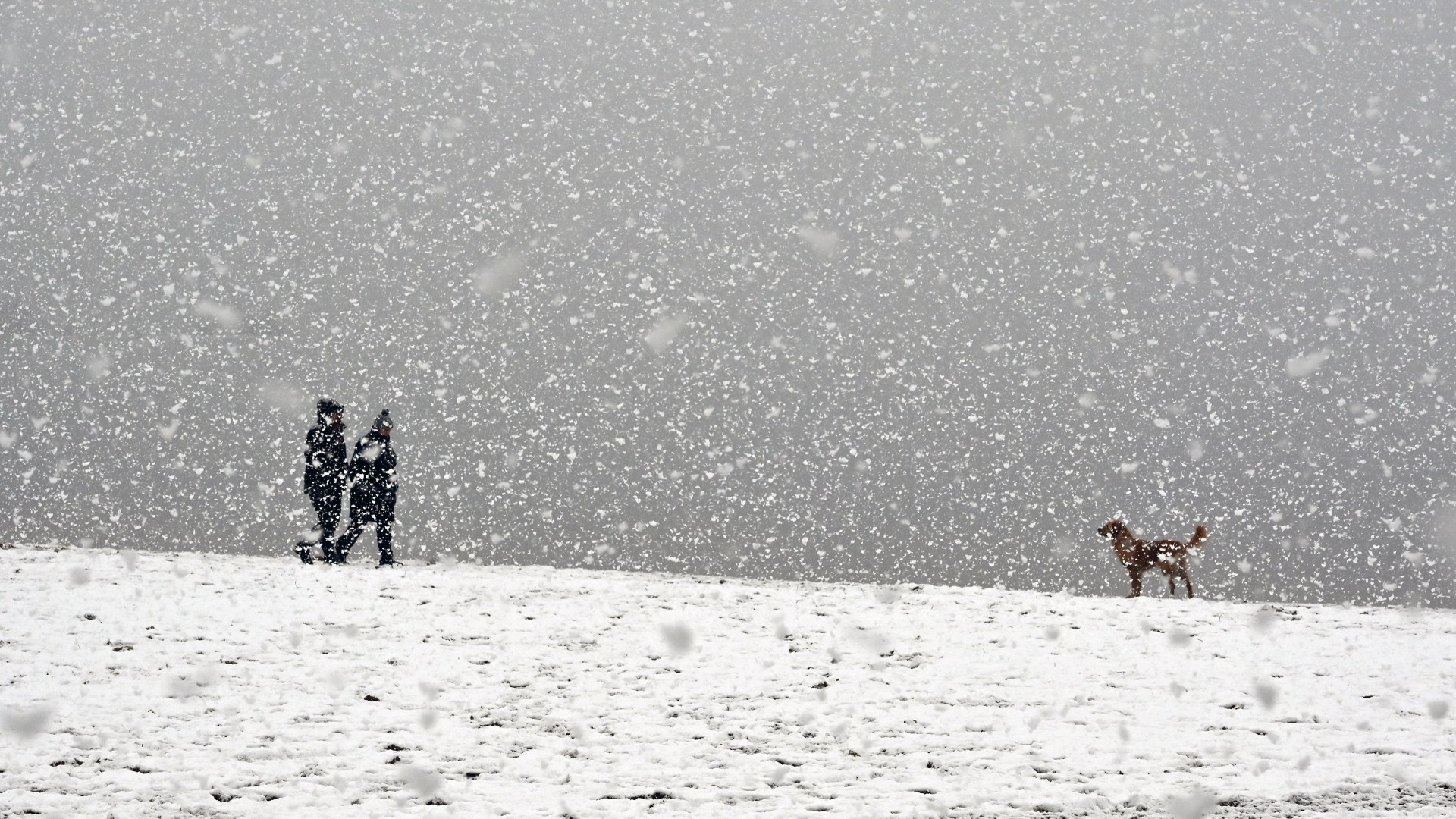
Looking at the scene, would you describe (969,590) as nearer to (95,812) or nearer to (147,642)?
(147,642)

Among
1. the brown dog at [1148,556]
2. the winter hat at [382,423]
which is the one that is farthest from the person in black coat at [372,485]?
the brown dog at [1148,556]

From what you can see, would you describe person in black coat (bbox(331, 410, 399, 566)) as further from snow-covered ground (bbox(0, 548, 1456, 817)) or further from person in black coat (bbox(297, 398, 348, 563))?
snow-covered ground (bbox(0, 548, 1456, 817))

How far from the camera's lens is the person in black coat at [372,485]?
447 inches

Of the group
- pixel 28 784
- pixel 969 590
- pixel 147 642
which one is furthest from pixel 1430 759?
pixel 147 642

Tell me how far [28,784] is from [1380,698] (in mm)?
7452

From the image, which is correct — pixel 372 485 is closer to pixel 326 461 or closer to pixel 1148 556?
pixel 326 461

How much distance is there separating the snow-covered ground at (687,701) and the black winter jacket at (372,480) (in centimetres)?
109

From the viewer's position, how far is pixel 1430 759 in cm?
591

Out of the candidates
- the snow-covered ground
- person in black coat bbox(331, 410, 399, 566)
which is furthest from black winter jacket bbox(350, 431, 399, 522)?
the snow-covered ground

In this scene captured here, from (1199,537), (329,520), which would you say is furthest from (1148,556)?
(329,520)

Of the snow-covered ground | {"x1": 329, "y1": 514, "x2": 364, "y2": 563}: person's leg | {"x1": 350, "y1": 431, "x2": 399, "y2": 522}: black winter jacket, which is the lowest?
the snow-covered ground

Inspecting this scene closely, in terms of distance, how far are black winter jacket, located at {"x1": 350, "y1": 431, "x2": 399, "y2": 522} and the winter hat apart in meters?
0.05

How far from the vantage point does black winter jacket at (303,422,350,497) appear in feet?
36.9

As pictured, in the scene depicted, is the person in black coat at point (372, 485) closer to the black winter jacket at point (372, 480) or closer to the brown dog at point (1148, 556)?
A: the black winter jacket at point (372, 480)
